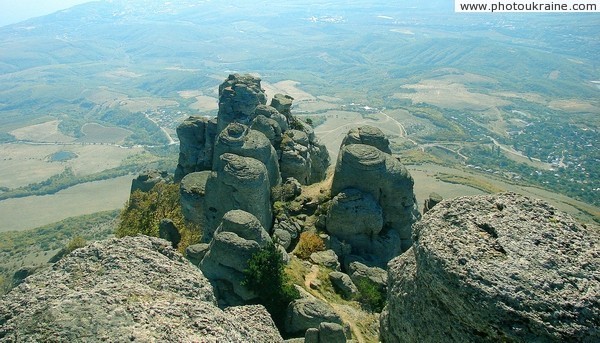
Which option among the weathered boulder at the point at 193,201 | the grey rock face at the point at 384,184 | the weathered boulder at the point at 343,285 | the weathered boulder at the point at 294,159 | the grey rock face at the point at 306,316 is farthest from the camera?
the weathered boulder at the point at 294,159

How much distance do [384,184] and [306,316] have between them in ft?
56.3

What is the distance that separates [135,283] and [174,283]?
1.41 m

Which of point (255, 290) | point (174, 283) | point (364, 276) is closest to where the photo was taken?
point (174, 283)

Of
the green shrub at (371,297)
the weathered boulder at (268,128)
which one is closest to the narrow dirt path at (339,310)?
the green shrub at (371,297)

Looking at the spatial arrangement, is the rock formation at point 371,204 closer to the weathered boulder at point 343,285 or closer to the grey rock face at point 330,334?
the weathered boulder at point 343,285

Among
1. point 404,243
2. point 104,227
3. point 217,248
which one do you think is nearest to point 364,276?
point 404,243

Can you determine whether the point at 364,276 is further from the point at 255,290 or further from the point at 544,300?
the point at 544,300

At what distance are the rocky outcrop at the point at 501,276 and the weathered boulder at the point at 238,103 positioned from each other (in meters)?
37.9

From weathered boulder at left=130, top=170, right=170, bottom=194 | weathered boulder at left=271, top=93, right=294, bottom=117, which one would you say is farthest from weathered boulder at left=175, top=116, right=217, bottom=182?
weathered boulder at left=271, top=93, right=294, bottom=117

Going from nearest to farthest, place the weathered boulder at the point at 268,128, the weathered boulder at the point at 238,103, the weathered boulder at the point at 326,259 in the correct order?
the weathered boulder at the point at 326,259 < the weathered boulder at the point at 268,128 < the weathered boulder at the point at 238,103

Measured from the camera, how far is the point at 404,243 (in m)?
39.8

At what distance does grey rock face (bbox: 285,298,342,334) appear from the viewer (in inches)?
917

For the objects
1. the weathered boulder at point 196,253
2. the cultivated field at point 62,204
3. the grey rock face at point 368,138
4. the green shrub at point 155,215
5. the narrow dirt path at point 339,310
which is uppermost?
the grey rock face at point 368,138

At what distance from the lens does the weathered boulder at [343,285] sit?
3073 cm
